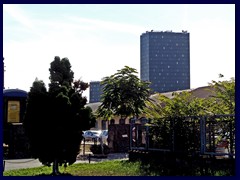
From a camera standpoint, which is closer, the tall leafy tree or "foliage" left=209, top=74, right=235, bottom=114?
the tall leafy tree

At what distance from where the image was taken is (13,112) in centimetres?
2198

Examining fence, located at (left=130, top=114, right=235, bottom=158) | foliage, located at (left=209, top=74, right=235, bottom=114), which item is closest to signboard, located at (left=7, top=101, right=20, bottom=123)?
fence, located at (left=130, top=114, right=235, bottom=158)

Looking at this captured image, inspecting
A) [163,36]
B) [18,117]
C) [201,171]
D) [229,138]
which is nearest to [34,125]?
[201,171]

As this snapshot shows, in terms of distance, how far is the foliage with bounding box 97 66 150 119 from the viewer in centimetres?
2238

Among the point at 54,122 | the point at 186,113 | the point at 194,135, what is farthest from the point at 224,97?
the point at 54,122

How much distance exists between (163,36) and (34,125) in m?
49.6

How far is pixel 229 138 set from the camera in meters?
12.9

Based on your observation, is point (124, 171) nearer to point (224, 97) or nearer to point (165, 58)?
point (224, 97)

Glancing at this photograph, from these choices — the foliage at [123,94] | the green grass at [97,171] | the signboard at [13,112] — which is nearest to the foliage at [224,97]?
the green grass at [97,171]

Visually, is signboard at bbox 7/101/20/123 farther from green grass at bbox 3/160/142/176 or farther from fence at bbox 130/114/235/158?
fence at bbox 130/114/235/158

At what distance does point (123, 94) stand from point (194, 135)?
29.6 feet

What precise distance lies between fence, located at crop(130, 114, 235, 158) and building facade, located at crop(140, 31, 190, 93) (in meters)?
31.8

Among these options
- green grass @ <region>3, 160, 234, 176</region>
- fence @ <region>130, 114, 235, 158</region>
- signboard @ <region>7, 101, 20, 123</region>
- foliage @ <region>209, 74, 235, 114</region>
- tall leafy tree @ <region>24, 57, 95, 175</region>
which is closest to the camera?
tall leafy tree @ <region>24, 57, 95, 175</region>

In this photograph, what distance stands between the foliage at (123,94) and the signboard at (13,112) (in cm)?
451
